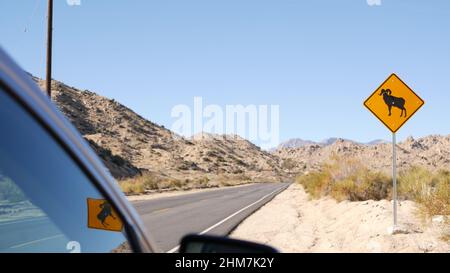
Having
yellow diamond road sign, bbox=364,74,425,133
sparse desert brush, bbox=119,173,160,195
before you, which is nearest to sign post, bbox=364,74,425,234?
yellow diamond road sign, bbox=364,74,425,133

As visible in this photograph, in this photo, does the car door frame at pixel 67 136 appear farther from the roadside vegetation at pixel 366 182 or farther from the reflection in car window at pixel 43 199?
the roadside vegetation at pixel 366 182

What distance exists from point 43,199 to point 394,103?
1199 centimetres

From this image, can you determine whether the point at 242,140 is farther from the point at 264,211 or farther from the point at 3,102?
the point at 3,102

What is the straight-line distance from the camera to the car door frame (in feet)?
5.95

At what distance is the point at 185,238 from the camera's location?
8.72 feet

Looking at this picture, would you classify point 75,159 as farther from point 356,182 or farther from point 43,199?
point 356,182

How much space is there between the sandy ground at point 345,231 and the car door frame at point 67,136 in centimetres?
1006

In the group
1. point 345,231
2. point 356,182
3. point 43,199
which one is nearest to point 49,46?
point 345,231

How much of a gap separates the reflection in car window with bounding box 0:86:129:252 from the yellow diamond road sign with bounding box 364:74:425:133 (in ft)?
38.8

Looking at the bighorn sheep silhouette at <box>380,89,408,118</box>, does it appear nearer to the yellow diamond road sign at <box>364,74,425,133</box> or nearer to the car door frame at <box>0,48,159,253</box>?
the yellow diamond road sign at <box>364,74,425,133</box>

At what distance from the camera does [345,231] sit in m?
16.6
